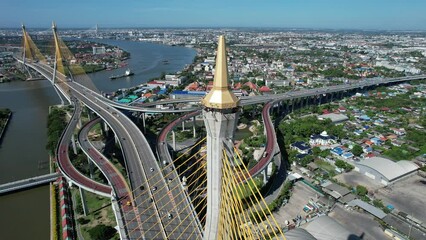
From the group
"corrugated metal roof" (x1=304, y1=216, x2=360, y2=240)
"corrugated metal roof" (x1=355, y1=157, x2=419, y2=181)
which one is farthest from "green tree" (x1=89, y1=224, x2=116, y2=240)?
"corrugated metal roof" (x1=355, y1=157, x2=419, y2=181)

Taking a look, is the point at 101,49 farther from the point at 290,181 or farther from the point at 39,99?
the point at 290,181

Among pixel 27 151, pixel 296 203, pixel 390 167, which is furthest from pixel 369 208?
pixel 27 151

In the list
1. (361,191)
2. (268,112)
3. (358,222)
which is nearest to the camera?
(358,222)

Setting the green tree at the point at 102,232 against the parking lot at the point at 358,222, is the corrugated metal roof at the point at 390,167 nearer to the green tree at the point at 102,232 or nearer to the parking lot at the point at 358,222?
the parking lot at the point at 358,222

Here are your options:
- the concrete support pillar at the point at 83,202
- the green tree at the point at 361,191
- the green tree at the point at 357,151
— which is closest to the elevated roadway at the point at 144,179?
the concrete support pillar at the point at 83,202

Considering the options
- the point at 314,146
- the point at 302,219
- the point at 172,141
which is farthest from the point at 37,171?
the point at 314,146

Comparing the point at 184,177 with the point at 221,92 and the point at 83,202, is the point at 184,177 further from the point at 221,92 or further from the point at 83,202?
the point at 221,92

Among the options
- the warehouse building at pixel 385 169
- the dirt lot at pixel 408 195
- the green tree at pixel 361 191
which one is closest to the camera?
the dirt lot at pixel 408 195
